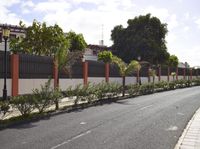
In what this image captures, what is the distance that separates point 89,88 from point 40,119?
24.4 ft

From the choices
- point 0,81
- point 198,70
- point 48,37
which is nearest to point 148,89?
point 48,37

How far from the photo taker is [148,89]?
1410 inches

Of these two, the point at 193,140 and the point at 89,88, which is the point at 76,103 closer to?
the point at 89,88

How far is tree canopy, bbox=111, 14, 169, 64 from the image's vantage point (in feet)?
202

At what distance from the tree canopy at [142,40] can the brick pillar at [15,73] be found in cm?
3986

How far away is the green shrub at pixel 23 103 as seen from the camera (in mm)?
→ 15135

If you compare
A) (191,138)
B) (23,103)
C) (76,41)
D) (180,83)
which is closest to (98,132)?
(191,138)

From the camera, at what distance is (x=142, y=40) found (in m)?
61.3

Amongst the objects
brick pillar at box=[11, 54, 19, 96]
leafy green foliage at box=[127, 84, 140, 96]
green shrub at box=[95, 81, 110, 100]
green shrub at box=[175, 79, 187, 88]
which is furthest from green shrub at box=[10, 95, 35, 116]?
green shrub at box=[175, 79, 187, 88]

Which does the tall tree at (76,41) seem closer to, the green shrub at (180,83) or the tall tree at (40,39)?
the tall tree at (40,39)

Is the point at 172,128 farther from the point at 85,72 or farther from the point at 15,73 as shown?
the point at 85,72

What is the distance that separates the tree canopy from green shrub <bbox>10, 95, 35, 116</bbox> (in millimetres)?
46735

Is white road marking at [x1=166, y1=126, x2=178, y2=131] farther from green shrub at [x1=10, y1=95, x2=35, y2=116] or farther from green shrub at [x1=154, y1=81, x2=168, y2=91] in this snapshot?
green shrub at [x1=154, y1=81, x2=168, y2=91]

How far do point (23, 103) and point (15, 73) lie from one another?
332 inches
